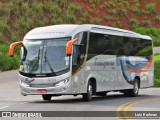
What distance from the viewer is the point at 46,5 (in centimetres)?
5912

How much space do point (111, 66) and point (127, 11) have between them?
146ft

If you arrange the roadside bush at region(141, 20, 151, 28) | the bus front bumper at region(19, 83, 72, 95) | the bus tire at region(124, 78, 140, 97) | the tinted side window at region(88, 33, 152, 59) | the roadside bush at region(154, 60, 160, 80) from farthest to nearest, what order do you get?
the roadside bush at region(141, 20, 151, 28)
the roadside bush at region(154, 60, 160, 80)
the bus tire at region(124, 78, 140, 97)
the tinted side window at region(88, 33, 152, 59)
the bus front bumper at region(19, 83, 72, 95)

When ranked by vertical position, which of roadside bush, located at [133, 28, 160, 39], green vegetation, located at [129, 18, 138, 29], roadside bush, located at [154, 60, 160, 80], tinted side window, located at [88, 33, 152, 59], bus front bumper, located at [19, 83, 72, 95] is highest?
green vegetation, located at [129, 18, 138, 29]

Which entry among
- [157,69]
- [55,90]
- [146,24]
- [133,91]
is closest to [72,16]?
[146,24]

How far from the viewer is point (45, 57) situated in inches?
859

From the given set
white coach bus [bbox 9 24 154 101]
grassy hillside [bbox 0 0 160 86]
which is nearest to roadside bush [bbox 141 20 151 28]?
grassy hillside [bbox 0 0 160 86]

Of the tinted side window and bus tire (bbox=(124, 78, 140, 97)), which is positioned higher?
the tinted side window

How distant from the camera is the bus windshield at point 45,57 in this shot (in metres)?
21.6

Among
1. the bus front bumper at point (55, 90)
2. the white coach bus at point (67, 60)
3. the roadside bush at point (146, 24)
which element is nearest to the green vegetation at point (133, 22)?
the roadside bush at point (146, 24)

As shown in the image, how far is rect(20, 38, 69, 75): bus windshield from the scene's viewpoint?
21.6 m

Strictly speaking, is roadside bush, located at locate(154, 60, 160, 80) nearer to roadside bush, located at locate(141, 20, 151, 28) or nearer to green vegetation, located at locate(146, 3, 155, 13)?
roadside bush, located at locate(141, 20, 151, 28)

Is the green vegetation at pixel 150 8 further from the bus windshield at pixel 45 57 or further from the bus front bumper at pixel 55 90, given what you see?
the bus front bumper at pixel 55 90

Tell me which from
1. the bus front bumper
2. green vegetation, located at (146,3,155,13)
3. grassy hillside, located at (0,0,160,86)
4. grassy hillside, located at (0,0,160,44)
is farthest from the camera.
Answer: green vegetation, located at (146,3,155,13)

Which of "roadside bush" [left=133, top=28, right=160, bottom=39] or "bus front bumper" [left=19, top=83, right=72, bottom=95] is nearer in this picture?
"bus front bumper" [left=19, top=83, right=72, bottom=95]
